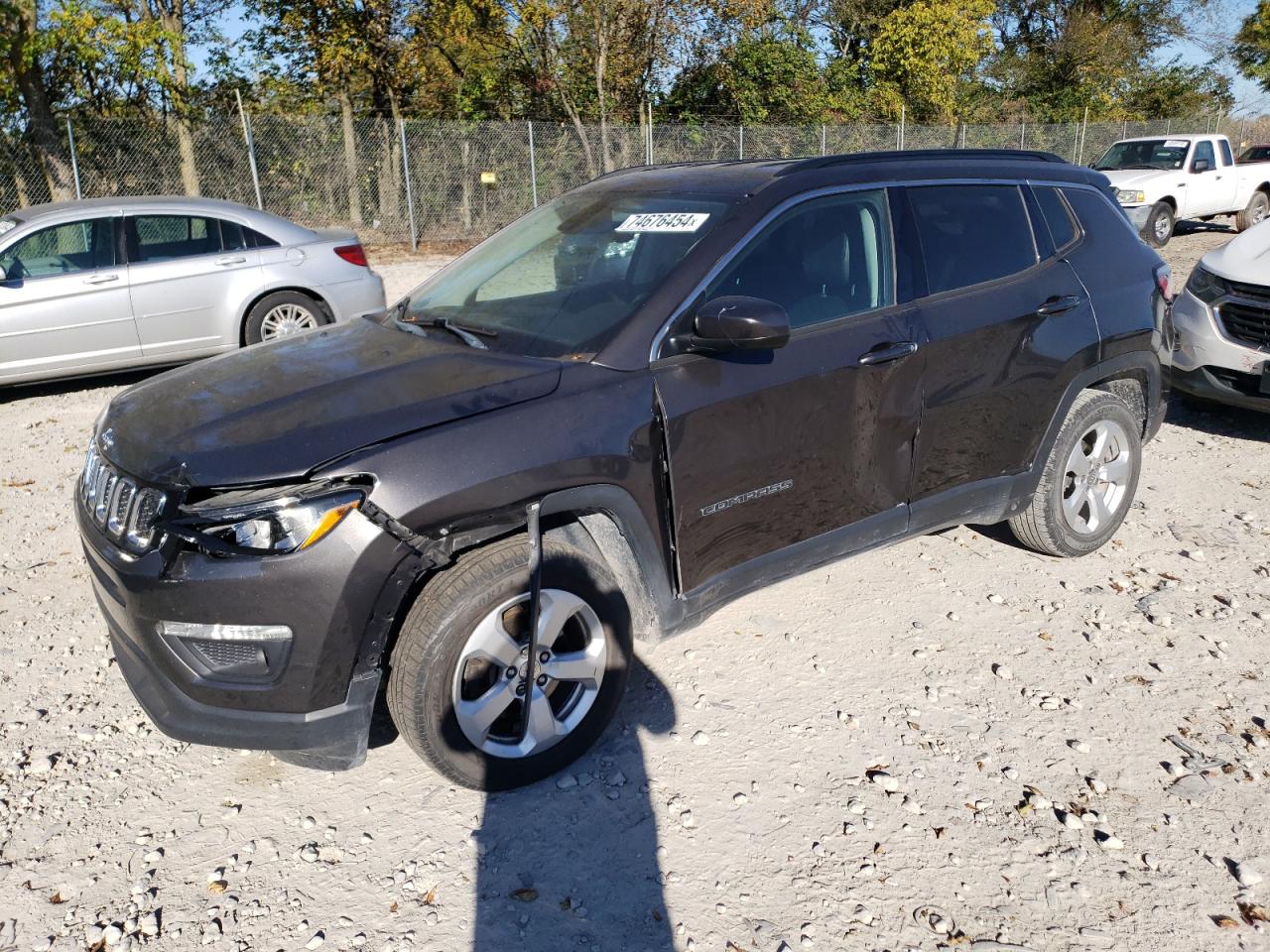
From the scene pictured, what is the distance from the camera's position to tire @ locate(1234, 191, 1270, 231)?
17906 millimetres

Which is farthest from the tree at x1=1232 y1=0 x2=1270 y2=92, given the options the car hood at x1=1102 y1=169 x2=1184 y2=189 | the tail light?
the tail light

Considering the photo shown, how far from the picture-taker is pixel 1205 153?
16750 mm

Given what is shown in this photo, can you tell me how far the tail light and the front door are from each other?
6.12 metres

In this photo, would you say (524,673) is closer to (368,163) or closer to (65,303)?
(65,303)

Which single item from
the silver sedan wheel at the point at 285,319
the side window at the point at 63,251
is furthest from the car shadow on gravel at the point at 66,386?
the silver sedan wheel at the point at 285,319

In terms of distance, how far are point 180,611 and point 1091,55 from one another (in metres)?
37.8

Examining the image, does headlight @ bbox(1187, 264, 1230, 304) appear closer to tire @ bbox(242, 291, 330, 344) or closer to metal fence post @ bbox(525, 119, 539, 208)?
tire @ bbox(242, 291, 330, 344)

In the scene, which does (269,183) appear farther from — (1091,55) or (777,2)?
(1091,55)

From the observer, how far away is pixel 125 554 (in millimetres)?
2814

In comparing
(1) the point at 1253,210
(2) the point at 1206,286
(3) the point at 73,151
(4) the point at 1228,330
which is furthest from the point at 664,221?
(1) the point at 1253,210

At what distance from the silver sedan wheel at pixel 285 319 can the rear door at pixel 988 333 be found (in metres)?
6.01

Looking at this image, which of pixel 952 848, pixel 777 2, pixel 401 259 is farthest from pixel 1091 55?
pixel 952 848

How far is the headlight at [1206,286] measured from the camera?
6.45 metres

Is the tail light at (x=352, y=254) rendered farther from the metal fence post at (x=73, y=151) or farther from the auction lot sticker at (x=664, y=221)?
the metal fence post at (x=73, y=151)
